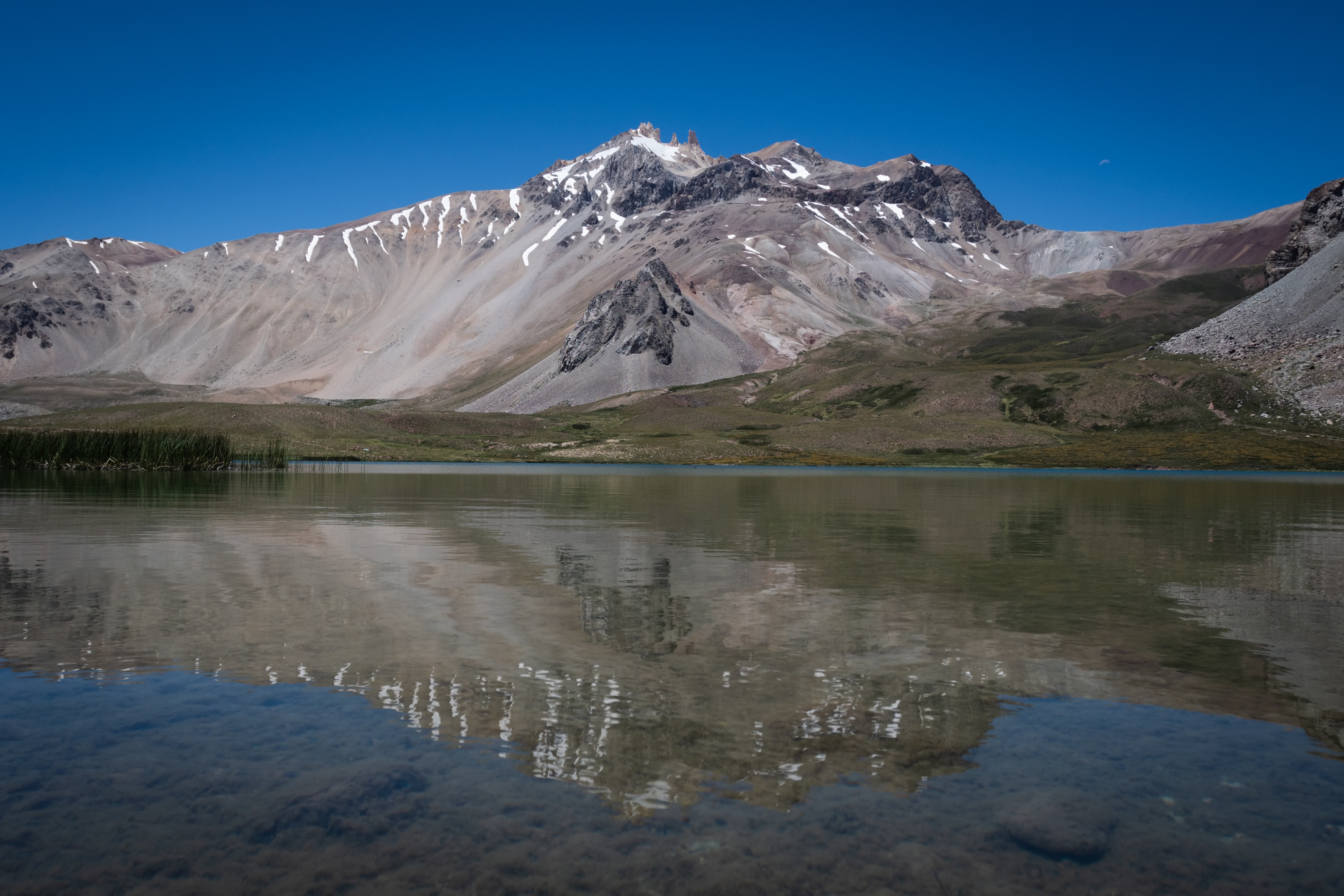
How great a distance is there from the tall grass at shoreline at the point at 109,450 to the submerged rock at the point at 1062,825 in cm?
9179

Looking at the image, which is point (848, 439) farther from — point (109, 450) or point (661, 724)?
point (661, 724)

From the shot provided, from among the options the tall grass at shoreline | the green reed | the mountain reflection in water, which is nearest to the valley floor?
the green reed

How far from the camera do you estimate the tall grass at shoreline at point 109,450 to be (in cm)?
8238

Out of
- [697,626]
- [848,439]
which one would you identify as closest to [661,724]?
[697,626]

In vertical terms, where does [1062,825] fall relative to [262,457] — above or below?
below

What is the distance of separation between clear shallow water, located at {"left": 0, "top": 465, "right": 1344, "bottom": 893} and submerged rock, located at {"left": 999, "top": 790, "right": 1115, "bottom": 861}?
0.04 m

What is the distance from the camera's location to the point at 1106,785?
938 cm

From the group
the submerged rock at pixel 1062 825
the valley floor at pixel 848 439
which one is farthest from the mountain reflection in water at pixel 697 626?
the valley floor at pixel 848 439

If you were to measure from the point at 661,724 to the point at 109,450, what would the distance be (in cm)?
8987

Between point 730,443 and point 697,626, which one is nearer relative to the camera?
point 697,626

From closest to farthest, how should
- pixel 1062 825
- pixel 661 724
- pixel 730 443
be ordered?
pixel 1062 825
pixel 661 724
pixel 730 443

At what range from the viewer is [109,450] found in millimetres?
83688

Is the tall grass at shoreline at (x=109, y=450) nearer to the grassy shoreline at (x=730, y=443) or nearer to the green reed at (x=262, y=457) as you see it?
the green reed at (x=262, y=457)

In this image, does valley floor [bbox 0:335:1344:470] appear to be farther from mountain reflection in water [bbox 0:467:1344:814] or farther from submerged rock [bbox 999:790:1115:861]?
submerged rock [bbox 999:790:1115:861]
